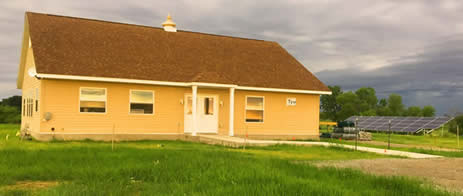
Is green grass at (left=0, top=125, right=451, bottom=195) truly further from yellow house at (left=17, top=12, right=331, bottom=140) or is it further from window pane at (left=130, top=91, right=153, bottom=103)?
window pane at (left=130, top=91, right=153, bottom=103)

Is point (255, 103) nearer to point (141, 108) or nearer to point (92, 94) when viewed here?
point (141, 108)

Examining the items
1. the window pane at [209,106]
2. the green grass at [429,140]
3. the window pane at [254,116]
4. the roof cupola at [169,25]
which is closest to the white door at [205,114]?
the window pane at [209,106]

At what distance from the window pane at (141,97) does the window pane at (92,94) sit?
130 cm

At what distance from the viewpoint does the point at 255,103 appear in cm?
2194

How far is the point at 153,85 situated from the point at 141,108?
1.20 m

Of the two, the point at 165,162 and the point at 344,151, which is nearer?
the point at 165,162

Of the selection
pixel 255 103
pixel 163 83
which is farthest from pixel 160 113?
pixel 255 103

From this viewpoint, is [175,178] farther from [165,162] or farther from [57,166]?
→ [57,166]

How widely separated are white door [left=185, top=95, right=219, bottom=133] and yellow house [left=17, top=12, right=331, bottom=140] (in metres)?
0.05

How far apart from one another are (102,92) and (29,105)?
5392 millimetres

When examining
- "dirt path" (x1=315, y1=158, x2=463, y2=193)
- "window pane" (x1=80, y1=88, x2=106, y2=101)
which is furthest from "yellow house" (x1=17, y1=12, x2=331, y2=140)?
"dirt path" (x1=315, y1=158, x2=463, y2=193)

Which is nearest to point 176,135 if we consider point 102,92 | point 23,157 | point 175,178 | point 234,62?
point 102,92

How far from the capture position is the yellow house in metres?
18.0

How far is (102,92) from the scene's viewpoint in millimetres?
18641
